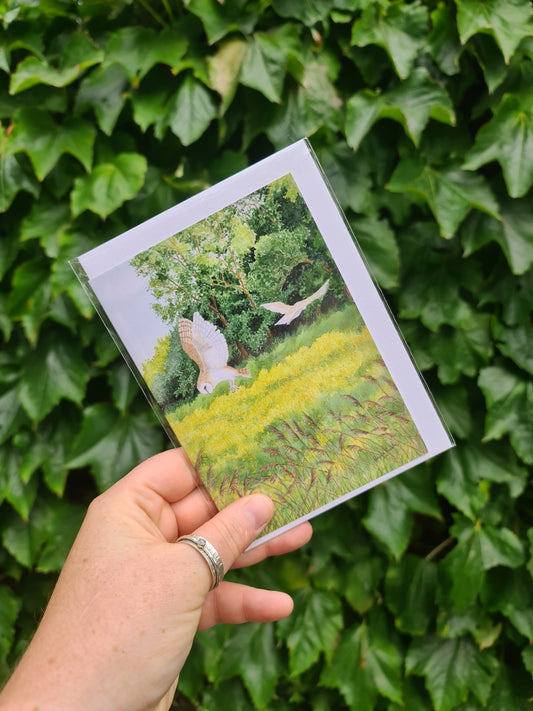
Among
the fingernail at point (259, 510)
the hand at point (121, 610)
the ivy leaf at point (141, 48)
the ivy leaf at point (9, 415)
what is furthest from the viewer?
the ivy leaf at point (9, 415)

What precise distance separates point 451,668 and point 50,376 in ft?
2.77

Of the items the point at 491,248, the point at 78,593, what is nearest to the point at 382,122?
the point at 491,248

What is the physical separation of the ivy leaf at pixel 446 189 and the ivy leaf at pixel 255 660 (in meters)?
0.74

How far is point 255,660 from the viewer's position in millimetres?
954

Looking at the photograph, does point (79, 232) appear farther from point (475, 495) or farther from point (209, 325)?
point (475, 495)

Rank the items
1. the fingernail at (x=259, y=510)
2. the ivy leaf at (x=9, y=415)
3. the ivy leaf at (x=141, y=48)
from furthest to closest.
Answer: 1. the ivy leaf at (x=9, y=415)
2. the ivy leaf at (x=141, y=48)
3. the fingernail at (x=259, y=510)

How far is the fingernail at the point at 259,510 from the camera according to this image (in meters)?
0.65

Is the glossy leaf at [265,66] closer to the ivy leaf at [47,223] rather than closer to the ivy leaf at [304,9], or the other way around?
the ivy leaf at [304,9]

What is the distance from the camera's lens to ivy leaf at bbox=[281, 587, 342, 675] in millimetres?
931

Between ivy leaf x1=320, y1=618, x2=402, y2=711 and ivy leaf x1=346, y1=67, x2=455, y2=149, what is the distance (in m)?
0.82

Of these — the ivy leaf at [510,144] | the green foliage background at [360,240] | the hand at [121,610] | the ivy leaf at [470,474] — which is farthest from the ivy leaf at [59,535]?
the ivy leaf at [510,144]

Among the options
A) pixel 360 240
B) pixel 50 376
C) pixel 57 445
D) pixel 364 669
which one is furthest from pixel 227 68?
pixel 364 669

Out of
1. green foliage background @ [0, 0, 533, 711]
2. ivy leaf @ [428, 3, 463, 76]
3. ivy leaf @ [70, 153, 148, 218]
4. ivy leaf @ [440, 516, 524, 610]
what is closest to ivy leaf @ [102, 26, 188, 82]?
green foliage background @ [0, 0, 533, 711]

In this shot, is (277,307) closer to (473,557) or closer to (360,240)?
(360,240)
